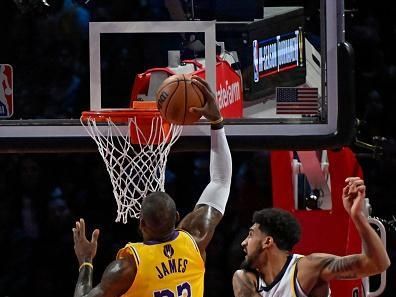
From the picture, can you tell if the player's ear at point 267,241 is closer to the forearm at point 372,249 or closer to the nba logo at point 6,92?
the forearm at point 372,249

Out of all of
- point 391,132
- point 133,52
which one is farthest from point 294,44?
point 391,132

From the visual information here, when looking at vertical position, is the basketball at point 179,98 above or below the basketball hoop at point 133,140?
above

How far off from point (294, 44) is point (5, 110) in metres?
1.75

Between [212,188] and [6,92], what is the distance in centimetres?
163

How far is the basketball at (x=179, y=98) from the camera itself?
15.8 ft

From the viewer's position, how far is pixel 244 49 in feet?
18.8

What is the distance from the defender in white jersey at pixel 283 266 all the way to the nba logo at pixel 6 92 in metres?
1.78

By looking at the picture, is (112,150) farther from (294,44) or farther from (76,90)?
(76,90)

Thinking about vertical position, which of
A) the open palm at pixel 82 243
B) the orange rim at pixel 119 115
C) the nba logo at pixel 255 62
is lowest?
the open palm at pixel 82 243

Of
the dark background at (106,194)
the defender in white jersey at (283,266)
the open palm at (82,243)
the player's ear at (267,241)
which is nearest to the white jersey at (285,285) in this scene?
the defender in white jersey at (283,266)

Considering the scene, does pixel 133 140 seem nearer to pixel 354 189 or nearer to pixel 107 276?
pixel 107 276

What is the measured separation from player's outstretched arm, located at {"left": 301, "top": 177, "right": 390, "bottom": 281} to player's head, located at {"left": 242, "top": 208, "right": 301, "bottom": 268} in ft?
1.02

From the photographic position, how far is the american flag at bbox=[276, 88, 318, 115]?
541 cm

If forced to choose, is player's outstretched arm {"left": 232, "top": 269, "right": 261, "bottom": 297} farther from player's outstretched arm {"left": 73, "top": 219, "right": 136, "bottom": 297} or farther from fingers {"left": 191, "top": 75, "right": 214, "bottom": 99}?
fingers {"left": 191, "top": 75, "right": 214, "bottom": 99}
